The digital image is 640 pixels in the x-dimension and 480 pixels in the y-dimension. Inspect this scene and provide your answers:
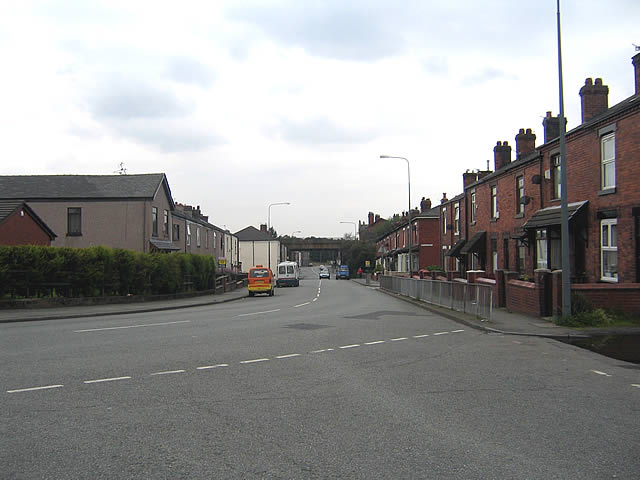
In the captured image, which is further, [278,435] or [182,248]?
[182,248]

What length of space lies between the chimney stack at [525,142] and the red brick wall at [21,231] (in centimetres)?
2745

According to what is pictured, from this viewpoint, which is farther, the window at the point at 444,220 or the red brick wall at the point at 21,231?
the window at the point at 444,220

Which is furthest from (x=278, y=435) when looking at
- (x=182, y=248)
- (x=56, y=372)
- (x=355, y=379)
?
(x=182, y=248)

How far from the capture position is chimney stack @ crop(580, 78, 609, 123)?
73.5 ft

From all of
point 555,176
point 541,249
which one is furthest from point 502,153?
point 541,249

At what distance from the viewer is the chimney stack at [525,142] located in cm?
3152

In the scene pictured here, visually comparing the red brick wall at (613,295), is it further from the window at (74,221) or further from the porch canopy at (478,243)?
the window at (74,221)

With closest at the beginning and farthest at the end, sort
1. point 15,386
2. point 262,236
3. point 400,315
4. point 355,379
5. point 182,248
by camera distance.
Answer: point 15,386 → point 355,379 → point 400,315 → point 182,248 → point 262,236

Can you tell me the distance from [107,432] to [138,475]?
4.62ft

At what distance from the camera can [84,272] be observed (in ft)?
82.9

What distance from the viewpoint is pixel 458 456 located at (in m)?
5.14

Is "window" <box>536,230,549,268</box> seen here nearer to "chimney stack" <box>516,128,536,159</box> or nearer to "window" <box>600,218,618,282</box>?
"window" <box>600,218,618,282</box>

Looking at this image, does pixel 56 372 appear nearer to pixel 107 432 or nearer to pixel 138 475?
pixel 107 432

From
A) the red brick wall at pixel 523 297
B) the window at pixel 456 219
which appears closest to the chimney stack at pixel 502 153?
the window at pixel 456 219
